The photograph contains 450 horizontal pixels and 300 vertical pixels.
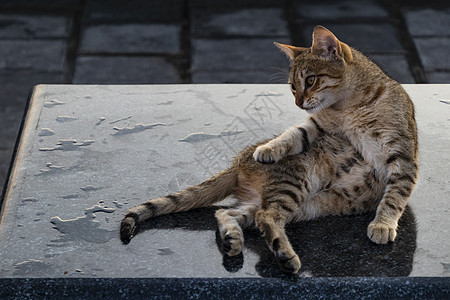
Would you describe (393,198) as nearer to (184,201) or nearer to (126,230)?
(184,201)

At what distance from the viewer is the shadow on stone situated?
1.75 meters

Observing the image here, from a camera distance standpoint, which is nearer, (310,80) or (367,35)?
(310,80)

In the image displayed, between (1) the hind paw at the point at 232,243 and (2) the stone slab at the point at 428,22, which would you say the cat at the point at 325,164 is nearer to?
(1) the hind paw at the point at 232,243

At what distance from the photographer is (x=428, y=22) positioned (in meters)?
4.70

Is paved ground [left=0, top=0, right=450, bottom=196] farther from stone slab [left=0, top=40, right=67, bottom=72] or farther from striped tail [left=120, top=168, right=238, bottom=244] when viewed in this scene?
striped tail [left=120, top=168, right=238, bottom=244]

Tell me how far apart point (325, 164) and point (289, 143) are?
4.9 inches

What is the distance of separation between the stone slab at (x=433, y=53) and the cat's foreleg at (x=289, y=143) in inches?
90.6

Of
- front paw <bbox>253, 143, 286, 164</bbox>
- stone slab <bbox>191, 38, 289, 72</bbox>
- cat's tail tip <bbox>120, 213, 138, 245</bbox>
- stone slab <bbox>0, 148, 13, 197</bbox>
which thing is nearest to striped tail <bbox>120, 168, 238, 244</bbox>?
cat's tail tip <bbox>120, 213, 138, 245</bbox>

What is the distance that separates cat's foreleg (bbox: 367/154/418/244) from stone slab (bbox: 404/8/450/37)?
2816 millimetres

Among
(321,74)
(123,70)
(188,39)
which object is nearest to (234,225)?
(321,74)

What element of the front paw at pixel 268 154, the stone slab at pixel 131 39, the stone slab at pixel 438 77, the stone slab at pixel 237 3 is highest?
the front paw at pixel 268 154

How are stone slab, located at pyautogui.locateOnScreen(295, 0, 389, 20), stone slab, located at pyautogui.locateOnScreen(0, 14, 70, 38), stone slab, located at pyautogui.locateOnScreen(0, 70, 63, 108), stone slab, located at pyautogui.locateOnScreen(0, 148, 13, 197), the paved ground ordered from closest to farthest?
→ stone slab, located at pyautogui.locateOnScreen(0, 148, 13, 197), stone slab, located at pyautogui.locateOnScreen(0, 70, 63, 108), the paved ground, stone slab, located at pyautogui.locateOnScreen(0, 14, 70, 38), stone slab, located at pyautogui.locateOnScreen(295, 0, 389, 20)

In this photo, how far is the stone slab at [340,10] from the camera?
4.74m

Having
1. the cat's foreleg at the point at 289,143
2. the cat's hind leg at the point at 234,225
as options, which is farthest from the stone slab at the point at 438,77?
the cat's hind leg at the point at 234,225
